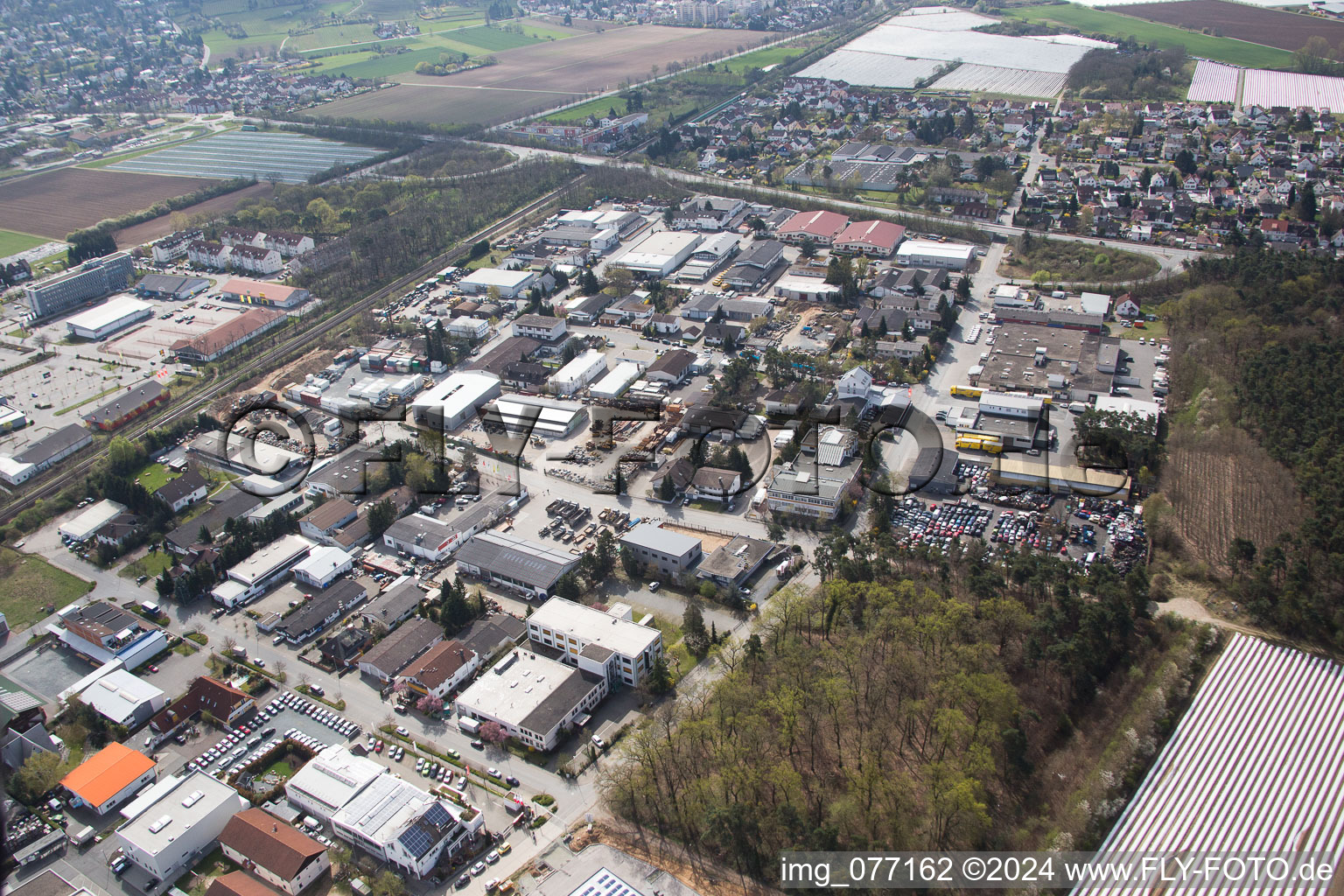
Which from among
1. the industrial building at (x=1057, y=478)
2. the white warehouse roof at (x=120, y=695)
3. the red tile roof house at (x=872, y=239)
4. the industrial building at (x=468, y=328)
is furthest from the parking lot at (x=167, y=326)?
the industrial building at (x=1057, y=478)

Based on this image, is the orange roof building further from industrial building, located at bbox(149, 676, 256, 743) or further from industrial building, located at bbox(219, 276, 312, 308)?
industrial building, located at bbox(219, 276, 312, 308)

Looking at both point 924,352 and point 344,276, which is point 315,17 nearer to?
point 344,276

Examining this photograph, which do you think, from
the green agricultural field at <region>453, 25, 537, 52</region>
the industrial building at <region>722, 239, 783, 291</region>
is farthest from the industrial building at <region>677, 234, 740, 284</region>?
the green agricultural field at <region>453, 25, 537, 52</region>

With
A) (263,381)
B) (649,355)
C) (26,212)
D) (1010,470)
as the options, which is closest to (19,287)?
(26,212)

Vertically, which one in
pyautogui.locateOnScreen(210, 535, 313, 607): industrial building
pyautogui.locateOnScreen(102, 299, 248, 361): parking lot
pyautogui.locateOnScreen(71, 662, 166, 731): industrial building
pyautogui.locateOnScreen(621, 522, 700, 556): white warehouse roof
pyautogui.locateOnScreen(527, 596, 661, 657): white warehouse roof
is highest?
pyautogui.locateOnScreen(102, 299, 248, 361): parking lot

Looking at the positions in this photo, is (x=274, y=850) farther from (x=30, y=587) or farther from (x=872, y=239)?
(x=872, y=239)

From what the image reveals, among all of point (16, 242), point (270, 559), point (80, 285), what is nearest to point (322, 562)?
point (270, 559)

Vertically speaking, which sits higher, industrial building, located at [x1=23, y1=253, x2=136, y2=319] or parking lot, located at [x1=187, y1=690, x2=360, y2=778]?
industrial building, located at [x1=23, y1=253, x2=136, y2=319]
